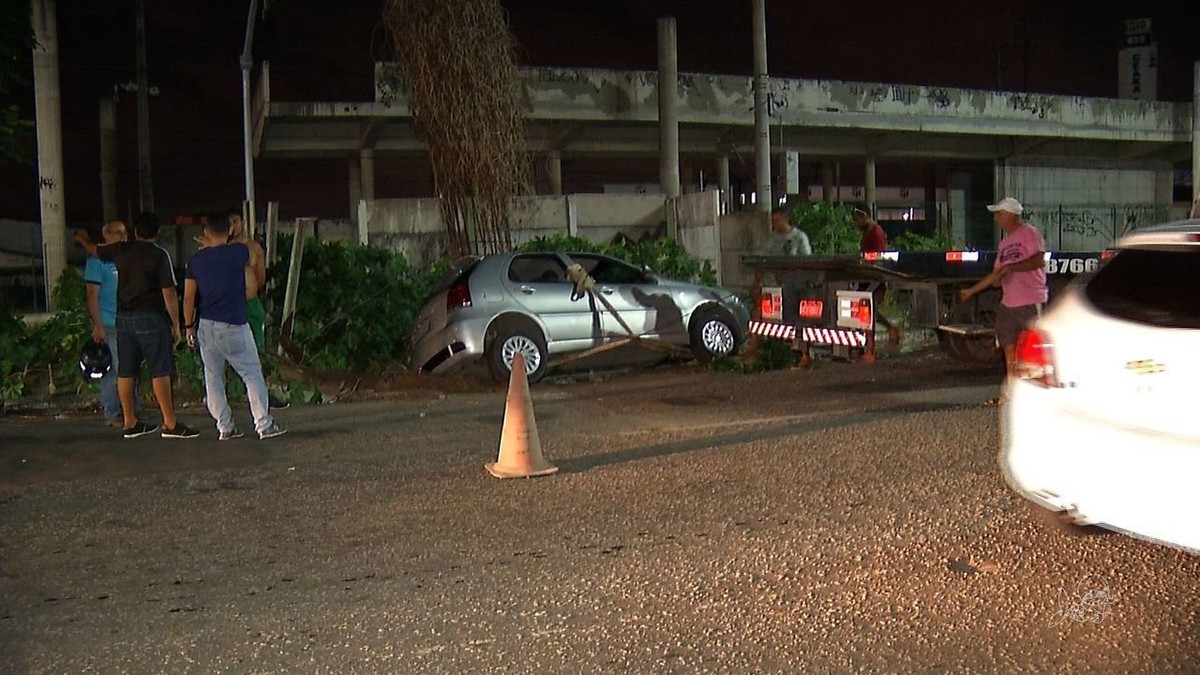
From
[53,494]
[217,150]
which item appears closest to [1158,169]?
[217,150]

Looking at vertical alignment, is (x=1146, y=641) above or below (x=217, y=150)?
below

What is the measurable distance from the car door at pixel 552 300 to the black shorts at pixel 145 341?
4.33 m

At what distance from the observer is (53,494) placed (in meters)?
7.97

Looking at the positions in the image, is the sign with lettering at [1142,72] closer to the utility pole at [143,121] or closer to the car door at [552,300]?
the utility pole at [143,121]

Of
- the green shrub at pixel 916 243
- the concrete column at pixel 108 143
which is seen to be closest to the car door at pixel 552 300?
the green shrub at pixel 916 243

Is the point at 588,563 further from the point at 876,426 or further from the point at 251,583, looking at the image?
the point at 876,426

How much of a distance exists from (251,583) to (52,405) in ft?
24.1

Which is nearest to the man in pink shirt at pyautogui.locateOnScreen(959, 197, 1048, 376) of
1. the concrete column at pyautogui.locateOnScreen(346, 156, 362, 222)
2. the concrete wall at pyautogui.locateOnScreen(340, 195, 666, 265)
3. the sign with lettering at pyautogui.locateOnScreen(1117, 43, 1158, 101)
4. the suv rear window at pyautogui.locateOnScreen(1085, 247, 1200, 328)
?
the suv rear window at pyautogui.locateOnScreen(1085, 247, 1200, 328)

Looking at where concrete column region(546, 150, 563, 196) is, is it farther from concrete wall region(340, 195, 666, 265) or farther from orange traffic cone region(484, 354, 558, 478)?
orange traffic cone region(484, 354, 558, 478)

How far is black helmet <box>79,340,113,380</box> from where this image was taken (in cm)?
1030

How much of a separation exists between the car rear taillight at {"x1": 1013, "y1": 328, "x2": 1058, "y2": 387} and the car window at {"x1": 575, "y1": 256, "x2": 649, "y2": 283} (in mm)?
8730

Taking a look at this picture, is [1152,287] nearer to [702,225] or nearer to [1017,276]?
[1017,276]

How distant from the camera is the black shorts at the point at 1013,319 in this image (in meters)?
9.16

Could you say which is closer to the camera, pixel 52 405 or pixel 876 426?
pixel 876 426
